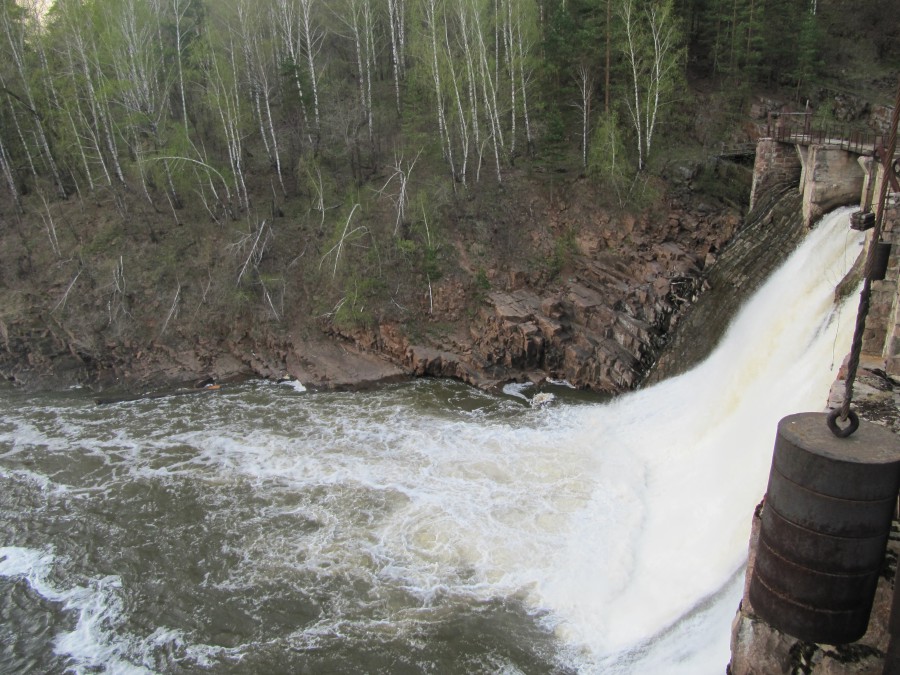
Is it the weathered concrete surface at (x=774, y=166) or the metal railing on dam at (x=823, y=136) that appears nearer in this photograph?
the metal railing on dam at (x=823, y=136)

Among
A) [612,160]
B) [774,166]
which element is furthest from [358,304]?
[774,166]

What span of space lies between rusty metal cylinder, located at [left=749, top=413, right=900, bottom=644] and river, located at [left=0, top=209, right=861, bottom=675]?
352cm

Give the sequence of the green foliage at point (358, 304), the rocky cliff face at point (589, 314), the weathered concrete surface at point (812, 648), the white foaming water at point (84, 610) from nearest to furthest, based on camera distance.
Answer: the weathered concrete surface at point (812, 648)
the white foaming water at point (84, 610)
the rocky cliff face at point (589, 314)
the green foliage at point (358, 304)

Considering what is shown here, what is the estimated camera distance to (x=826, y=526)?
16.0 feet

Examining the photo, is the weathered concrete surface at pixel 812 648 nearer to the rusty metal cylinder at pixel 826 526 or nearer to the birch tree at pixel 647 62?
the rusty metal cylinder at pixel 826 526

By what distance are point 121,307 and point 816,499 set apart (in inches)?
850

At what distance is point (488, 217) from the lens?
887 inches

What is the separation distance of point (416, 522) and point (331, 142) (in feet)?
59.6

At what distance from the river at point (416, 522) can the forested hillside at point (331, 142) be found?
207 inches

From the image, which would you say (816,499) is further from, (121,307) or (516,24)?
(516,24)

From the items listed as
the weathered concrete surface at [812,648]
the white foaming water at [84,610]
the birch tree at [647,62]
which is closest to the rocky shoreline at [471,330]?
the birch tree at [647,62]

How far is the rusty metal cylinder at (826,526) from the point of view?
187 inches

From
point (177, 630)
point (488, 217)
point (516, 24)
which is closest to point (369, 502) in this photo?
point (177, 630)

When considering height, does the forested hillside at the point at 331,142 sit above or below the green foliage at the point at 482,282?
above
